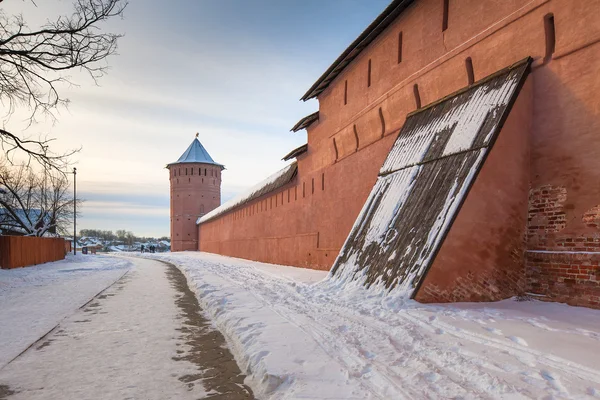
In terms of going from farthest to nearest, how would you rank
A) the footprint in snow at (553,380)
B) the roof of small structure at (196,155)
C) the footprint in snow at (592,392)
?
1. the roof of small structure at (196,155)
2. the footprint in snow at (553,380)
3. the footprint in snow at (592,392)

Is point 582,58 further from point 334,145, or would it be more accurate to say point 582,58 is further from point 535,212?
point 334,145

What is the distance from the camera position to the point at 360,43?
11.9 metres

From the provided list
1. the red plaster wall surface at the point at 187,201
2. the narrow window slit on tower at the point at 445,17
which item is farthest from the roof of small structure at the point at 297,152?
the red plaster wall surface at the point at 187,201

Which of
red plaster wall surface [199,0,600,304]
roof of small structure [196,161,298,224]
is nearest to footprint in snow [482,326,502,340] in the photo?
red plaster wall surface [199,0,600,304]

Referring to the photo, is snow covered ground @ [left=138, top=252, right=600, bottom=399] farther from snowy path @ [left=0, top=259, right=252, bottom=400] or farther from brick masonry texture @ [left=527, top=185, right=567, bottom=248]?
brick masonry texture @ [left=527, top=185, right=567, bottom=248]

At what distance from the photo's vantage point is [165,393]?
3.27 m

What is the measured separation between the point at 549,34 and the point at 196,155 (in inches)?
1827

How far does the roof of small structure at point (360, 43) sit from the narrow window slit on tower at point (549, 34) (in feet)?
13.3

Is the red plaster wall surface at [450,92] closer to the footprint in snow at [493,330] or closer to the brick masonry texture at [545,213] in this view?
the brick masonry texture at [545,213]

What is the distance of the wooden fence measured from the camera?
1686 cm

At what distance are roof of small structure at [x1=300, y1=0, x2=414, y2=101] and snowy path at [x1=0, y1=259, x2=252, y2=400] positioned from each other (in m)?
8.54

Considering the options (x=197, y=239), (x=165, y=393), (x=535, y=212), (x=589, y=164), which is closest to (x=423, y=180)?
(x=535, y=212)

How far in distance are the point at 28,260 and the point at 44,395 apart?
19871mm

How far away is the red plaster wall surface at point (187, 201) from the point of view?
158 feet
